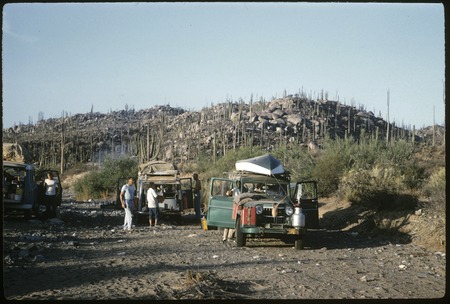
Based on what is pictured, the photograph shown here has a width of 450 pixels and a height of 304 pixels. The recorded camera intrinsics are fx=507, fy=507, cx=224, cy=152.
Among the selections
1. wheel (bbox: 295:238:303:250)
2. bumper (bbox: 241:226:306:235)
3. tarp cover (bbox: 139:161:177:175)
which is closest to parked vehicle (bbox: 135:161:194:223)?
tarp cover (bbox: 139:161:177:175)

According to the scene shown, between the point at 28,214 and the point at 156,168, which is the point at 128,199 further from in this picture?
the point at 156,168

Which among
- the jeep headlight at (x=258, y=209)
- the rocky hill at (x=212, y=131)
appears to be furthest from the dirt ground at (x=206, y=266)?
the rocky hill at (x=212, y=131)

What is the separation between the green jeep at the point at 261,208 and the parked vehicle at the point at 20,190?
19.0 feet

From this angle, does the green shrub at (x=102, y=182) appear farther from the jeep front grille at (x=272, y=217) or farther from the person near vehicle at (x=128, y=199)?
the jeep front grille at (x=272, y=217)

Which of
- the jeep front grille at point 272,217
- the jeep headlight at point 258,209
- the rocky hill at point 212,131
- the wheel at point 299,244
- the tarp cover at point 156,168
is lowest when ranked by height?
the wheel at point 299,244

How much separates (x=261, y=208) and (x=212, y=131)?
168 feet

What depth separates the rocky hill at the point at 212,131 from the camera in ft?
182

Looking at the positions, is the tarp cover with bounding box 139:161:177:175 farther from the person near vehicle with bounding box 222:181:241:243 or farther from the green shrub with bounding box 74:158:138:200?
the green shrub with bounding box 74:158:138:200

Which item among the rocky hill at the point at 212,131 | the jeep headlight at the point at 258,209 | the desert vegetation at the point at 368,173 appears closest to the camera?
the jeep headlight at the point at 258,209

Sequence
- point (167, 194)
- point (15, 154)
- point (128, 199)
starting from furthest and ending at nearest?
1. point (15, 154)
2. point (167, 194)
3. point (128, 199)

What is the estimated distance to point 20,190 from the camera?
15.3 m

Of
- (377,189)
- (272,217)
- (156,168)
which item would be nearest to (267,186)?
(272,217)

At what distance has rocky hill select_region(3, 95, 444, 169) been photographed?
55406 mm

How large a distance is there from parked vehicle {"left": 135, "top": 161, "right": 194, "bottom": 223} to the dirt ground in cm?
291
